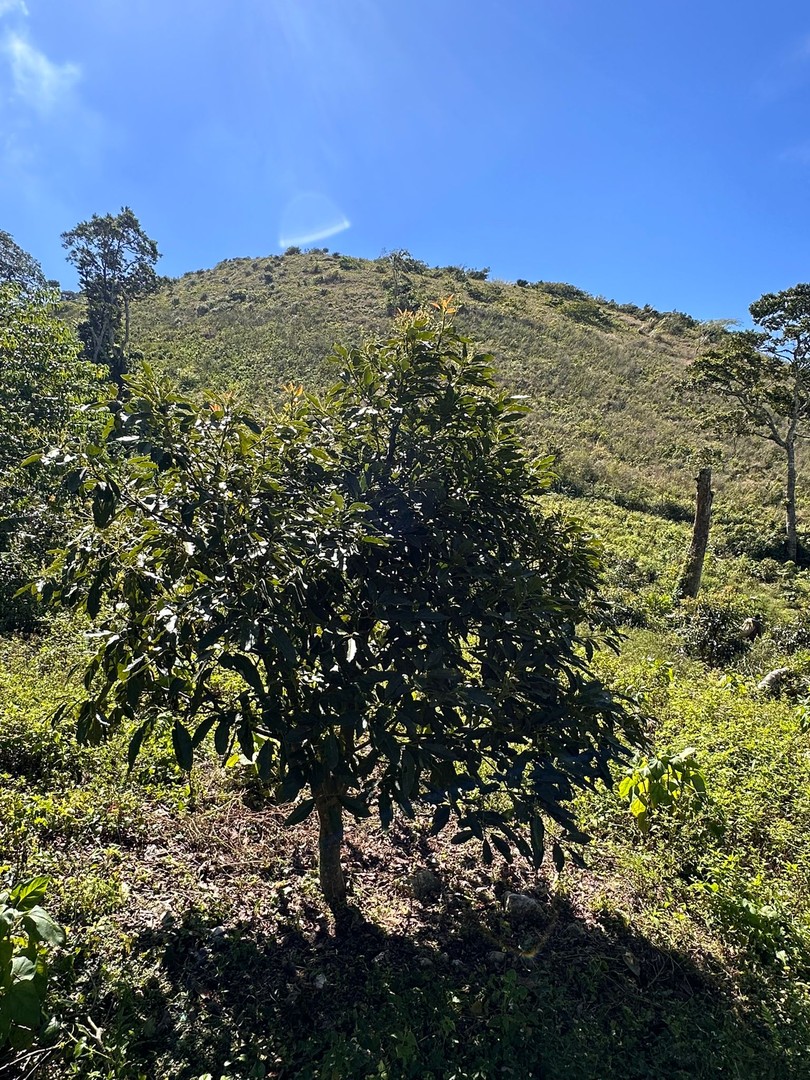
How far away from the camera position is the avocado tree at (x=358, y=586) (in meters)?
1.87

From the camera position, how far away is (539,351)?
109 ft

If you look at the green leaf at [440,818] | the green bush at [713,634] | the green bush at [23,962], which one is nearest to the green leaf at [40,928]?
the green bush at [23,962]

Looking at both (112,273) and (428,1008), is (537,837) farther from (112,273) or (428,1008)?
(112,273)

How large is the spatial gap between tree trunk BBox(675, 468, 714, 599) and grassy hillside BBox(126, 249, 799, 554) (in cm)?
616

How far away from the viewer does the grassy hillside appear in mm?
20750

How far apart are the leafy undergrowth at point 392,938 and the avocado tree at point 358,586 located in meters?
0.56

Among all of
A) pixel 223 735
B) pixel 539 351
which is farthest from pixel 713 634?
pixel 539 351

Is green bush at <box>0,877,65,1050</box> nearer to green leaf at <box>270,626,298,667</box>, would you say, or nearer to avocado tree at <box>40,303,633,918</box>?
avocado tree at <box>40,303,633,918</box>

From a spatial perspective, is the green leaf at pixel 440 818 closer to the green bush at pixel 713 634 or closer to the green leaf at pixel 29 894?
the green leaf at pixel 29 894

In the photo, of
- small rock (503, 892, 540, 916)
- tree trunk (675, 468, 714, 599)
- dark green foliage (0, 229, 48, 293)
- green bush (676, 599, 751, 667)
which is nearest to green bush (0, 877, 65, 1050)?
small rock (503, 892, 540, 916)

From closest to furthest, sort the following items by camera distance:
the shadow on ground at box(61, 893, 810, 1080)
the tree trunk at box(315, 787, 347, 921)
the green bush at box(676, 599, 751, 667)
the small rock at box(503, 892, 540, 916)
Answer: the shadow on ground at box(61, 893, 810, 1080)
the tree trunk at box(315, 787, 347, 921)
the small rock at box(503, 892, 540, 916)
the green bush at box(676, 599, 751, 667)

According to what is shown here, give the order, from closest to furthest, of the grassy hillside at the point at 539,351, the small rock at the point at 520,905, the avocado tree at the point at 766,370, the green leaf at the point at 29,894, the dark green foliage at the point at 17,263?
the green leaf at the point at 29,894 < the small rock at the point at 520,905 < the avocado tree at the point at 766,370 < the grassy hillside at the point at 539,351 < the dark green foliage at the point at 17,263

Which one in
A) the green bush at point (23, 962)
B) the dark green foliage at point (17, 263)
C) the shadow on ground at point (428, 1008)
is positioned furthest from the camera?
A: the dark green foliage at point (17, 263)

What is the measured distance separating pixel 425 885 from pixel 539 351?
33.2 metres
